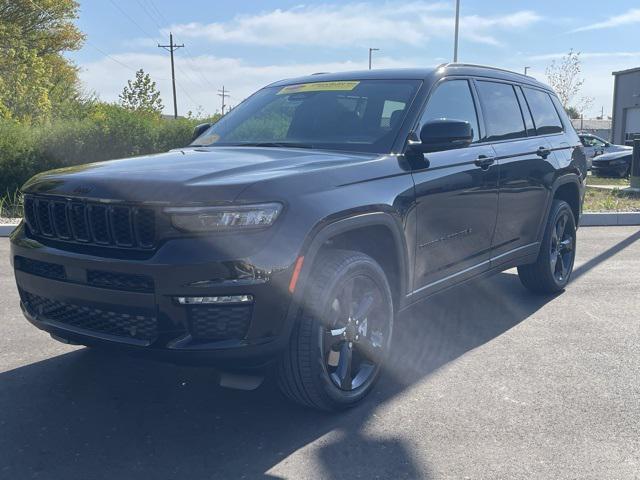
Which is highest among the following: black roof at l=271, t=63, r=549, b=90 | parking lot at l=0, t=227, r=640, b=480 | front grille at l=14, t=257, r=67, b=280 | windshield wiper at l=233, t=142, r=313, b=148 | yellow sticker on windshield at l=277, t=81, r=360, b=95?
black roof at l=271, t=63, r=549, b=90

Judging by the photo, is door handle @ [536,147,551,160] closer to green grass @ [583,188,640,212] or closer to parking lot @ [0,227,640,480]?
parking lot @ [0,227,640,480]

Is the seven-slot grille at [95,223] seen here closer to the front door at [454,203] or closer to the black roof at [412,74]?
the front door at [454,203]

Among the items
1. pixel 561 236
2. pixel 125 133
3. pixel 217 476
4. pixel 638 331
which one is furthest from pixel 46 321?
pixel 125 133

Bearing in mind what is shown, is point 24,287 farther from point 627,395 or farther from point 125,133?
point 125,133

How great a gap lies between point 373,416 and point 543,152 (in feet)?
9.56

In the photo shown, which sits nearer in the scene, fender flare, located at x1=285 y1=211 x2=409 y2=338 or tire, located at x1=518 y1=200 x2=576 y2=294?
fender flare, located at x1=285 y1=211 x2=409 y2=338

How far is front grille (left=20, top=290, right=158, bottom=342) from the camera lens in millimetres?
2920

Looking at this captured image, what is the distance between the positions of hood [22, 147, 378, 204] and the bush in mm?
9160

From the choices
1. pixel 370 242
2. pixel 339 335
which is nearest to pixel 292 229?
pixel 339 335

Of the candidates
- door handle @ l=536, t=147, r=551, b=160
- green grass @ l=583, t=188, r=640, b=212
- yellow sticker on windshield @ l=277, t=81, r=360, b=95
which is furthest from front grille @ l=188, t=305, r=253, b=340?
green grass @ l=583, t=188, r=640, b=212

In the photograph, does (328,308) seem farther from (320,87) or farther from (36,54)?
(36,54)

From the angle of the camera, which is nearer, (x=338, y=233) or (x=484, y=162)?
(x=338, y=233)

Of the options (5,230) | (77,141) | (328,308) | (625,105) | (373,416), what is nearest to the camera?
(328,308)

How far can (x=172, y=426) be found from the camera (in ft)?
10.8
